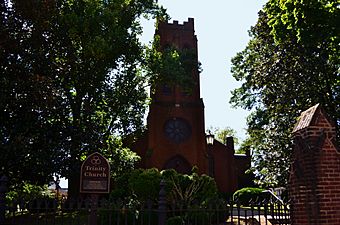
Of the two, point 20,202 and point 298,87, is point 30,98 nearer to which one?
point 20,202

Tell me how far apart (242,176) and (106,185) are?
35870 millimetres

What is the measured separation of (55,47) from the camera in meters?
17.2

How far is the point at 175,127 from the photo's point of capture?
33.5 meters

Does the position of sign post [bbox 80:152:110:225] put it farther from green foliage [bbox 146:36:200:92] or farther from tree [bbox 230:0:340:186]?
green foliage [bbox 146:36:200:92]

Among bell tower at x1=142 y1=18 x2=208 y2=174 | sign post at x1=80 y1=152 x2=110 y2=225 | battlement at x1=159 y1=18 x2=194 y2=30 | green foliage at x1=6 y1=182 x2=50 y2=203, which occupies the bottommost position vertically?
green foliage at x1=6 y1=182 x2=50 y2=203

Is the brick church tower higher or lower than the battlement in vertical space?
lower

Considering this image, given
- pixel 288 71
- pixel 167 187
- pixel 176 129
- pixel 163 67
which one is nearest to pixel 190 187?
pixel 167 187

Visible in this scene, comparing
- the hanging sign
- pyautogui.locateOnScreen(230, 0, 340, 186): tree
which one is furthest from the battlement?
the hanging sign

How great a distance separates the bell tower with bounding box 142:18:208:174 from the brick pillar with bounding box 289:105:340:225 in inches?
966

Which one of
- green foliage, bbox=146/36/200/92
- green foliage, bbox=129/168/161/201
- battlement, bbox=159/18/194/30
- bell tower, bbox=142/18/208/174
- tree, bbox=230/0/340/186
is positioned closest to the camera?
tree, bbox=230/0/340/186

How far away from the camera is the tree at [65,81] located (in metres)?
14.2

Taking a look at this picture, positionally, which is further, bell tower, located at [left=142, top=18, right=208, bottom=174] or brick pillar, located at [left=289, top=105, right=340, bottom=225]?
bell tower, located at [left=142, top=18, right=208, bottom=174]

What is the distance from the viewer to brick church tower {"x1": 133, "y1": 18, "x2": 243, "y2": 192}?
106ft

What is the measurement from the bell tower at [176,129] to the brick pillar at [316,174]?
24.5 metres
